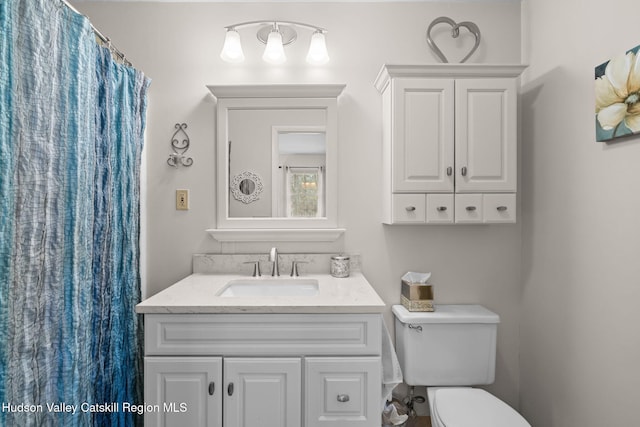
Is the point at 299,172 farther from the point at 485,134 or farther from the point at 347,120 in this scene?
the point at 485,134

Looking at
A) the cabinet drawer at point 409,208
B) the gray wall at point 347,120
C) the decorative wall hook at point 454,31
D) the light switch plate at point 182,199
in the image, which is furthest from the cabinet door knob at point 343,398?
the decorative wall hook at point 454,31

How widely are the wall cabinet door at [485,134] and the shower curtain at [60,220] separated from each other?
1.57 meters

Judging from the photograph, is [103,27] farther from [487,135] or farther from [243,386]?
[487,135]

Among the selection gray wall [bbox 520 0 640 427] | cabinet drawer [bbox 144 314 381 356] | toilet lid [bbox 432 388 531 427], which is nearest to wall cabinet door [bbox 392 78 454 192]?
gray wall [bbox 520 0 640 427]

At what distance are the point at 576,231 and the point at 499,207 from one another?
12.9 inches

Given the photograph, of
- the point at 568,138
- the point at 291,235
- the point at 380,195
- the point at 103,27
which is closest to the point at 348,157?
the point at 380,195

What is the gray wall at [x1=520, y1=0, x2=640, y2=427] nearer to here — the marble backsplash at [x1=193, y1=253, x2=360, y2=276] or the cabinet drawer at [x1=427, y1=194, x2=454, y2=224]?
the cabinet drawer at [x1=427, y1=194, x2=454, y2=224]

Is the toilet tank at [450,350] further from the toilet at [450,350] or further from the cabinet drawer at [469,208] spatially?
the cabinet drawer at [469,208]

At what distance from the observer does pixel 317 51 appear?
188cm

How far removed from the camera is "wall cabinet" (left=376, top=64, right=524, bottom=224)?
1.73 meters

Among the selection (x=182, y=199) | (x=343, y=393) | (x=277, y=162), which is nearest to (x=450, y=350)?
(x=343, y=393)

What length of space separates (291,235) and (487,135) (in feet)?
3.70

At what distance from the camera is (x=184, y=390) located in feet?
4.43

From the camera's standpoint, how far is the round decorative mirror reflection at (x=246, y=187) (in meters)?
1.94
